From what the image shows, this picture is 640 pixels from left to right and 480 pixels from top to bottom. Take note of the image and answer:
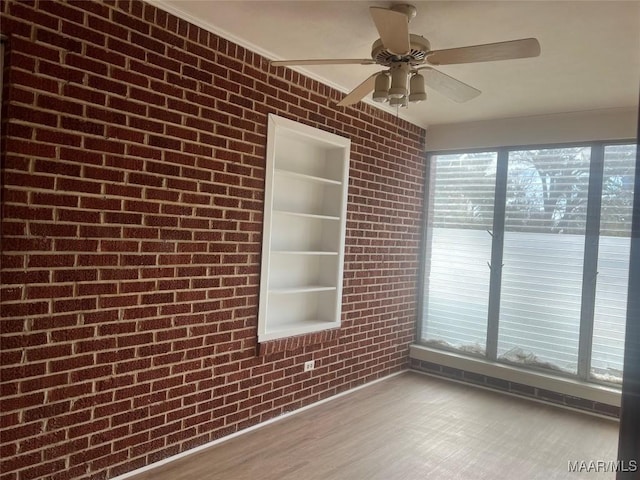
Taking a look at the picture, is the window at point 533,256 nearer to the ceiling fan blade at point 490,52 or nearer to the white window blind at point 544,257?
the white window blind at point 544,257

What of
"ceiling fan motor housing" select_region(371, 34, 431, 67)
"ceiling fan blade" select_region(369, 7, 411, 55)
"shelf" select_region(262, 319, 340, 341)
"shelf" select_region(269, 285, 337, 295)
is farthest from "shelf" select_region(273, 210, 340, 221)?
"ceiling fan blade" select_region(369, 7, 411, 55)

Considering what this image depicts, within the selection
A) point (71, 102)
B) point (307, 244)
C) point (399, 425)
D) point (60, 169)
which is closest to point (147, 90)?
point (71, 102)

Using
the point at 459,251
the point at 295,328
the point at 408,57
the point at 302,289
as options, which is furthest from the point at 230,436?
the point at 459,251

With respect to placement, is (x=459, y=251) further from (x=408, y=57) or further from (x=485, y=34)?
(x=408, y=57)

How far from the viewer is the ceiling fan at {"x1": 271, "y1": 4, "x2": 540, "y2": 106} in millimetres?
1919

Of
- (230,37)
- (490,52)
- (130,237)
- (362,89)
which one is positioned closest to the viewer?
(490,52)

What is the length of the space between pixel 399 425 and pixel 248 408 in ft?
3.77

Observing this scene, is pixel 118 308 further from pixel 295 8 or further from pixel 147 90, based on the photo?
pixel 295 8

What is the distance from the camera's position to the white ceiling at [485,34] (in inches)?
88.6

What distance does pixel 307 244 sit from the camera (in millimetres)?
3729

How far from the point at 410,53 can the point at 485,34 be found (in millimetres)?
592

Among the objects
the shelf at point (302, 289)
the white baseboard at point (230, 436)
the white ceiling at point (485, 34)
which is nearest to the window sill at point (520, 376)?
the white baseboard at point (230, 436)

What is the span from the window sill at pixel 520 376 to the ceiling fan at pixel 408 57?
272 centimetres

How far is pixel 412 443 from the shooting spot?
3041 millimetres
